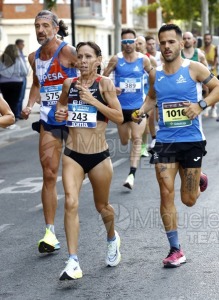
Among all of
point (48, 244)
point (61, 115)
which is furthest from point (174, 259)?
point (61, 115)

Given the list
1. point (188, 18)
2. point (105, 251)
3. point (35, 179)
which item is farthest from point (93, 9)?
point (105, 251)

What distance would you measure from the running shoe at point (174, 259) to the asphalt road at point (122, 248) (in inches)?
2.3

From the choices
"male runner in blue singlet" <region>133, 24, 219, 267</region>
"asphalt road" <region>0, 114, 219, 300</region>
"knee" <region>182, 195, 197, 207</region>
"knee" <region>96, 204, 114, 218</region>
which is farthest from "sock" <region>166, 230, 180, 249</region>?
"knee" <region>96, 204, 114, 218</region>

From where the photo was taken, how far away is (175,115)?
7633 mm

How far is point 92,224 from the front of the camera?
941cm

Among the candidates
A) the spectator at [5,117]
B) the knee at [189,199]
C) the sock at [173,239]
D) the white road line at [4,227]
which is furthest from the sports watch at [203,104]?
the white road line at [4,227]

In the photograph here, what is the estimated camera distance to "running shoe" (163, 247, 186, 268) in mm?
7398

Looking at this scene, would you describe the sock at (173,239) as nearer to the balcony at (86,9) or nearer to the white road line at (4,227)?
the white road line at (4,227)

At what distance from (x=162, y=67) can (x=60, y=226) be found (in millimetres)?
2346

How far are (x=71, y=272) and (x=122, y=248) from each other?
1323 mm

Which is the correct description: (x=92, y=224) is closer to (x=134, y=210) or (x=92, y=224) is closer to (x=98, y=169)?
(x=134, y=210)

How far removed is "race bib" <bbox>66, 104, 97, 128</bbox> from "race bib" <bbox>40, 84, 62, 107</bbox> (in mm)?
999

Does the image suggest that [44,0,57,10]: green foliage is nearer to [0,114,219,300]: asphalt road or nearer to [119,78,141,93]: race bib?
[119,78,141,93]: race bib

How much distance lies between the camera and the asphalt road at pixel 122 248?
6.77 meters
